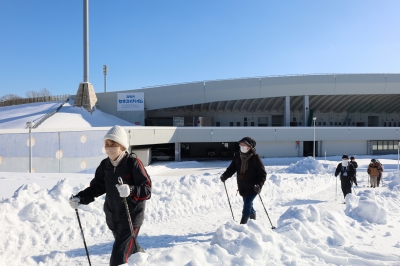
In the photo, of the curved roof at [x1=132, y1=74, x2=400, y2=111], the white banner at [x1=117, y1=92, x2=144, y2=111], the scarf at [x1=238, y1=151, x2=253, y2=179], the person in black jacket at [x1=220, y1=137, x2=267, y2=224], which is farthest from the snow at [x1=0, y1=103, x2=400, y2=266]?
the curved roof at [x1=132, y1=74, x2=400, y2=111]

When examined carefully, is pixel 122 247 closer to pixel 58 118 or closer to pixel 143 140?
pixel 143 140

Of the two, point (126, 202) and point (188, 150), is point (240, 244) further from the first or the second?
point (188, 150)

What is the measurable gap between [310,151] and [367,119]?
19.9 metres

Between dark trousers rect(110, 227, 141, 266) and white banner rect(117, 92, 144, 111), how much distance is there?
106 feet

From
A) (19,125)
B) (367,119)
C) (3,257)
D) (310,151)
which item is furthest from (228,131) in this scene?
(367,119)

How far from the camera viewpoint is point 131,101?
113 ft

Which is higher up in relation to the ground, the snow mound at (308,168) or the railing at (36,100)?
the railing at (36,100)

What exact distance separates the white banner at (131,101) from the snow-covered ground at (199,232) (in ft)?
88.3

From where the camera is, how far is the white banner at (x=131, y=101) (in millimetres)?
34056

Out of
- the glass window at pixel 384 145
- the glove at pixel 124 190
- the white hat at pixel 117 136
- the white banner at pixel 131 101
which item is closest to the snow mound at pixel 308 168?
the white hat at pixel 117 136

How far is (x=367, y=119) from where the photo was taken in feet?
149

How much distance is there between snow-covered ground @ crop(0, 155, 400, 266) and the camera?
10.9 feet

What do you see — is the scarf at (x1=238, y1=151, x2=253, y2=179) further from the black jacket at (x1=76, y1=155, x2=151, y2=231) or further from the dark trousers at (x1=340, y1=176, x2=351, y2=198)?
the dark trousers at (x1=340, y1=176, x2=351, y2=198)

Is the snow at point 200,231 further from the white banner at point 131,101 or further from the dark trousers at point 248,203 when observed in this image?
the white banner at point 131,101
